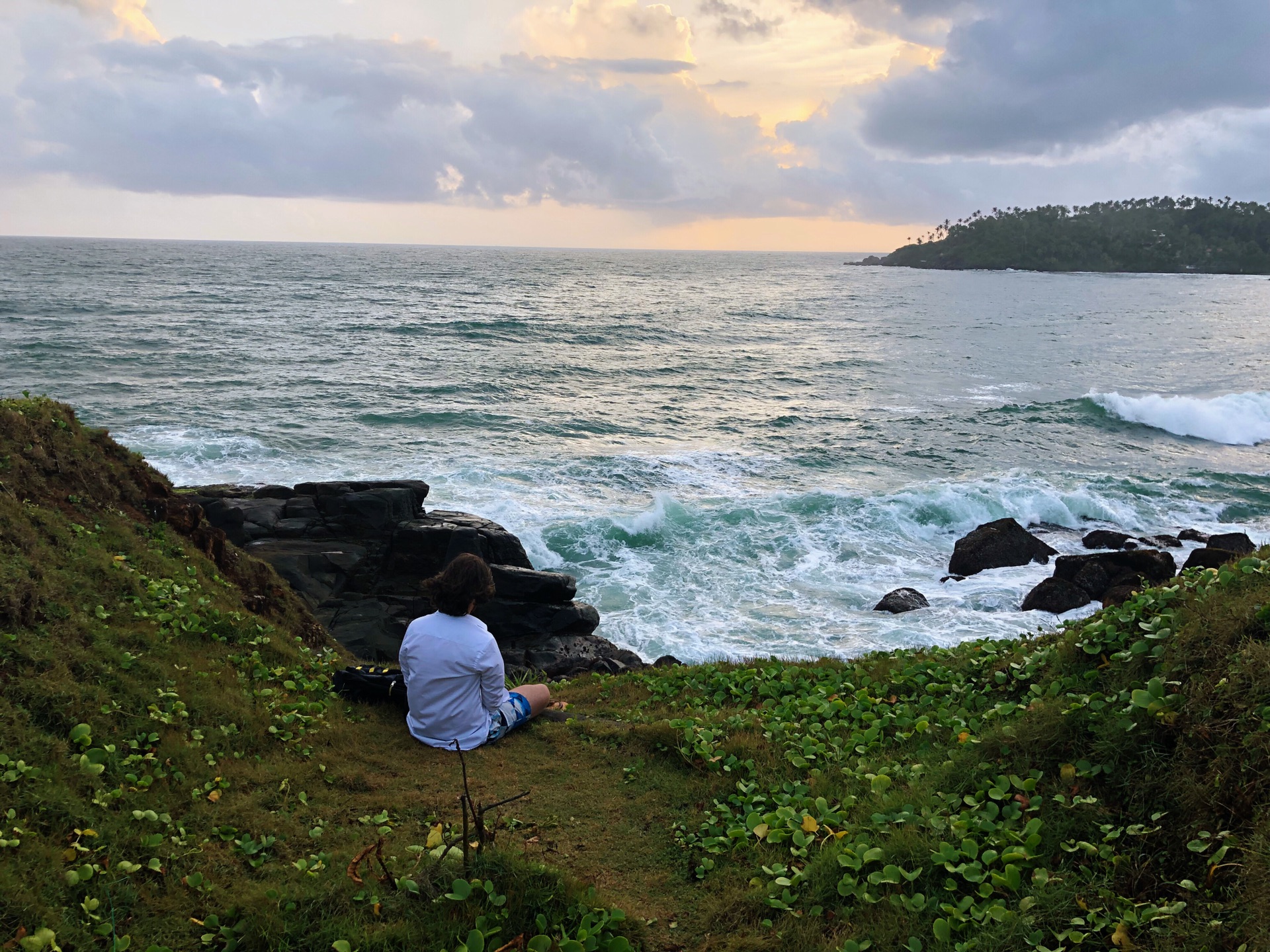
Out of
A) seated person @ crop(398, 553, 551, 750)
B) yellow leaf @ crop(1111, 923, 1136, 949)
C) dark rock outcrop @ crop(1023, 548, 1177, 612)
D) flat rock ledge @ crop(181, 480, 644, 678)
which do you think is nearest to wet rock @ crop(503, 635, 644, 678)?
flat rock ledge @ crop(181, 480, 644, 678)

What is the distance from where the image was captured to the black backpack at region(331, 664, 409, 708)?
23.9 ft

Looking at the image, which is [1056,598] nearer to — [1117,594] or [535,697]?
[1117,594]

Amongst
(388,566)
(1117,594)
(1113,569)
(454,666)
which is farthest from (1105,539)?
(454,666)

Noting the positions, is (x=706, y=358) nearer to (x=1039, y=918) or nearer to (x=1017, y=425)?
(x=1017, y=425)

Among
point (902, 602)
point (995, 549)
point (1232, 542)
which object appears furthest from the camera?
point (995, 549)

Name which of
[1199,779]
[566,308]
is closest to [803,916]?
[1199,779]

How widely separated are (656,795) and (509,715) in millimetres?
1703

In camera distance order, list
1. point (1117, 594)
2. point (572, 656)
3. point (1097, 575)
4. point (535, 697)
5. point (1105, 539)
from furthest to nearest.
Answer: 1. point (1105, 539)
2. point (1097, 575)
3. point (1117, 594)
4. point (572, 656)
5. point (535, 697)

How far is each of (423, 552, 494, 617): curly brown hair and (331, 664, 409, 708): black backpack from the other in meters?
1.52

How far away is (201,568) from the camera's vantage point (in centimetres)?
915

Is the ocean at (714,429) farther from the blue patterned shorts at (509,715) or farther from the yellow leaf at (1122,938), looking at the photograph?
the yellow leaf at (1122,938)

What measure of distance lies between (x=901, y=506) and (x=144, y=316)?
56087mm

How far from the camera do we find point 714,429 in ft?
107

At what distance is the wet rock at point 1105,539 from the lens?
67.4 ft
